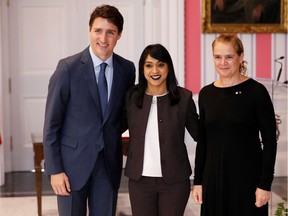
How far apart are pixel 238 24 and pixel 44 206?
2696mm

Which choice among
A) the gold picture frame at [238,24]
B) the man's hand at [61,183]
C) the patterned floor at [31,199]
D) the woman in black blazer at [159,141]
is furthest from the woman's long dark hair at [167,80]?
the gold picture frame at [238,24]

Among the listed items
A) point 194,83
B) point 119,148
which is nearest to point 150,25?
point 194,83

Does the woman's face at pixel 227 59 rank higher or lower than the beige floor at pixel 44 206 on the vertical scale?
higher

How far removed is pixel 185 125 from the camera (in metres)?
2.41

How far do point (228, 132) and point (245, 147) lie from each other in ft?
0.32

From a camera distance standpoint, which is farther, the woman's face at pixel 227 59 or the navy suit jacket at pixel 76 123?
the navy suit jacket at pixel 76 123

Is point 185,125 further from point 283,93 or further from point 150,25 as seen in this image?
point 150,25

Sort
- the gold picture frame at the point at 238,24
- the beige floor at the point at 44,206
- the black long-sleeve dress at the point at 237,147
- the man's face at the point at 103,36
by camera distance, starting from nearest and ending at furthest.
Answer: the black long-sleeve dress at the point at 237,147 → the man's face at the point at 103,36 → the beige floor at the point at 44,206 → the gold picture frame at the point at 238,24

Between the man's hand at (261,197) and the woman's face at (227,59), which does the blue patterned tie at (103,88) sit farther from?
the man's hand at (261,197)

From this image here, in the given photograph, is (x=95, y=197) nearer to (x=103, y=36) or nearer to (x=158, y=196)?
(x=158, y=196)

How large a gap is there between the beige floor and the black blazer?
6.11ft

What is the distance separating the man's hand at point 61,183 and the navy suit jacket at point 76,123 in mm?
21

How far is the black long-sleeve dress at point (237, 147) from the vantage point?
7.07 ft

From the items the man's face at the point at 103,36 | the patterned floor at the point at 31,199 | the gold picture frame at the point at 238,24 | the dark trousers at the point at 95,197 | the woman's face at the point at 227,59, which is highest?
the gold picture frame at the point at 238,24
